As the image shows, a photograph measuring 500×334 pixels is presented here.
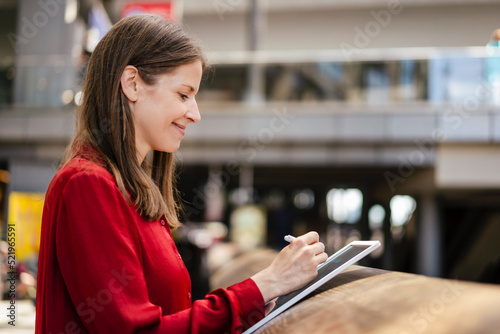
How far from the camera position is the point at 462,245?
12727 mm

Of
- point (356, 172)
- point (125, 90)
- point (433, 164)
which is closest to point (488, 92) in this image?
point (433, 164)

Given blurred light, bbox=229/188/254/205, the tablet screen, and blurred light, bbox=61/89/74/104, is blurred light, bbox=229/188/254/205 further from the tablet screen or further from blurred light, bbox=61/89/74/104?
the tablet screen

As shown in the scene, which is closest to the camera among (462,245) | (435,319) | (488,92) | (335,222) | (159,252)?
(435,319)

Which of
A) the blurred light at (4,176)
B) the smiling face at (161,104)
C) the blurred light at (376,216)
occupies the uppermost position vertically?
the smiling face at (161,104)

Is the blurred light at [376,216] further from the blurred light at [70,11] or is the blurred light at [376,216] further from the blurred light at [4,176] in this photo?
the blurred light at [4,176]

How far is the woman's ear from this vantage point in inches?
54.8

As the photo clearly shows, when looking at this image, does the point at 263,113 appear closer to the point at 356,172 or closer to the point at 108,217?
the point at 356,172

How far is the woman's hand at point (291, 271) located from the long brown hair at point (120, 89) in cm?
31

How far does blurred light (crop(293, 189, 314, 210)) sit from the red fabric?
617 inches

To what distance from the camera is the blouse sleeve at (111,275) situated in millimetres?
1119

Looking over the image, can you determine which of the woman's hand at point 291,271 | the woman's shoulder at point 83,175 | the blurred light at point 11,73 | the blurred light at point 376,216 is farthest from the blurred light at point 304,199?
the woman's shoulder at point 83,175

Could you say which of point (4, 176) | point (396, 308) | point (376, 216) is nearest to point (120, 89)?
point (396, 308)

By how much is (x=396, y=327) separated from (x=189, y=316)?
45 centimetres

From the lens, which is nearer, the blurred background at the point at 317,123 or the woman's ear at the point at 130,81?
the woman's ear at the point at 130,81
